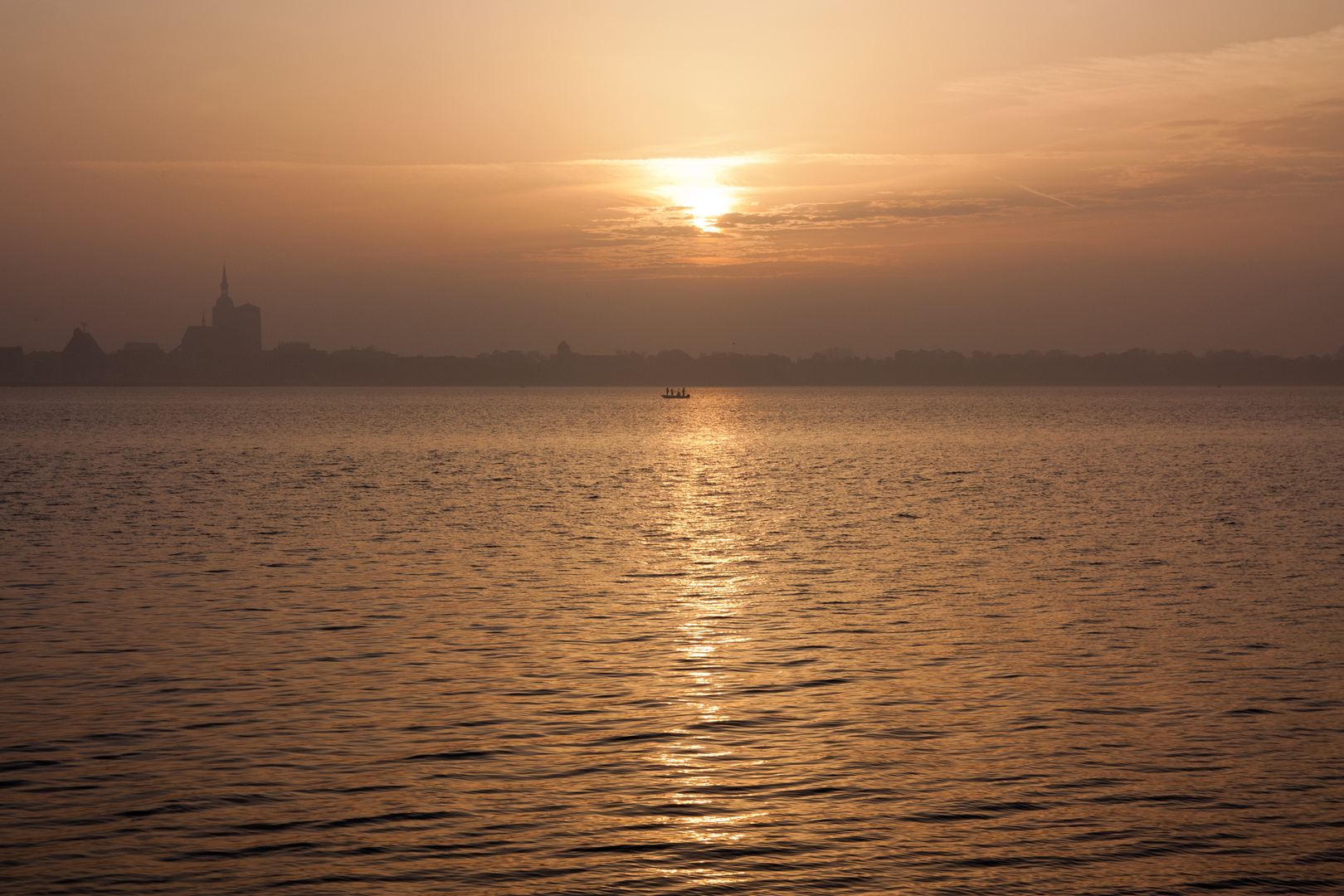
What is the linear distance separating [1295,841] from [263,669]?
64.3 feet

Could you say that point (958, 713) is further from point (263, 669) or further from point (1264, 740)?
point (263, 669)

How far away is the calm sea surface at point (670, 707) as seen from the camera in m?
15.4

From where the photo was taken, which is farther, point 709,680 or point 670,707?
point 709,680

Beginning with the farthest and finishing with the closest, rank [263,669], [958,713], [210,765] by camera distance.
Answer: [263,669] → [958,713] → [210,765]

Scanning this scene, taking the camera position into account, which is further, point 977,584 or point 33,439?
point 33,439

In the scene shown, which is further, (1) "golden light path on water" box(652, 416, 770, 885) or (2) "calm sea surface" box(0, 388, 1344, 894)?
(1) "golden light path on water" box(652, 416, 770, 885)

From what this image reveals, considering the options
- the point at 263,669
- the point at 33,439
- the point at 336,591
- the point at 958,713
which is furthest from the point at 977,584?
the point at 33,439

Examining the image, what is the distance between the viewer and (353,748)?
19938 millimetres

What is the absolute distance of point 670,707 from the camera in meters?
22.7

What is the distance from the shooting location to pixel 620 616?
105 feet

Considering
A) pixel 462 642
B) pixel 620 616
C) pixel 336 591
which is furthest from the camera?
pixel 336 591

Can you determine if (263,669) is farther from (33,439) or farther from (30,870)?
(33,439)

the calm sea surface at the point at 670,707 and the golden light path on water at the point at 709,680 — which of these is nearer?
the calm sea surface at the point at 670,707

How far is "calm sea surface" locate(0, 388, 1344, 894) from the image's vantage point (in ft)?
50.4
